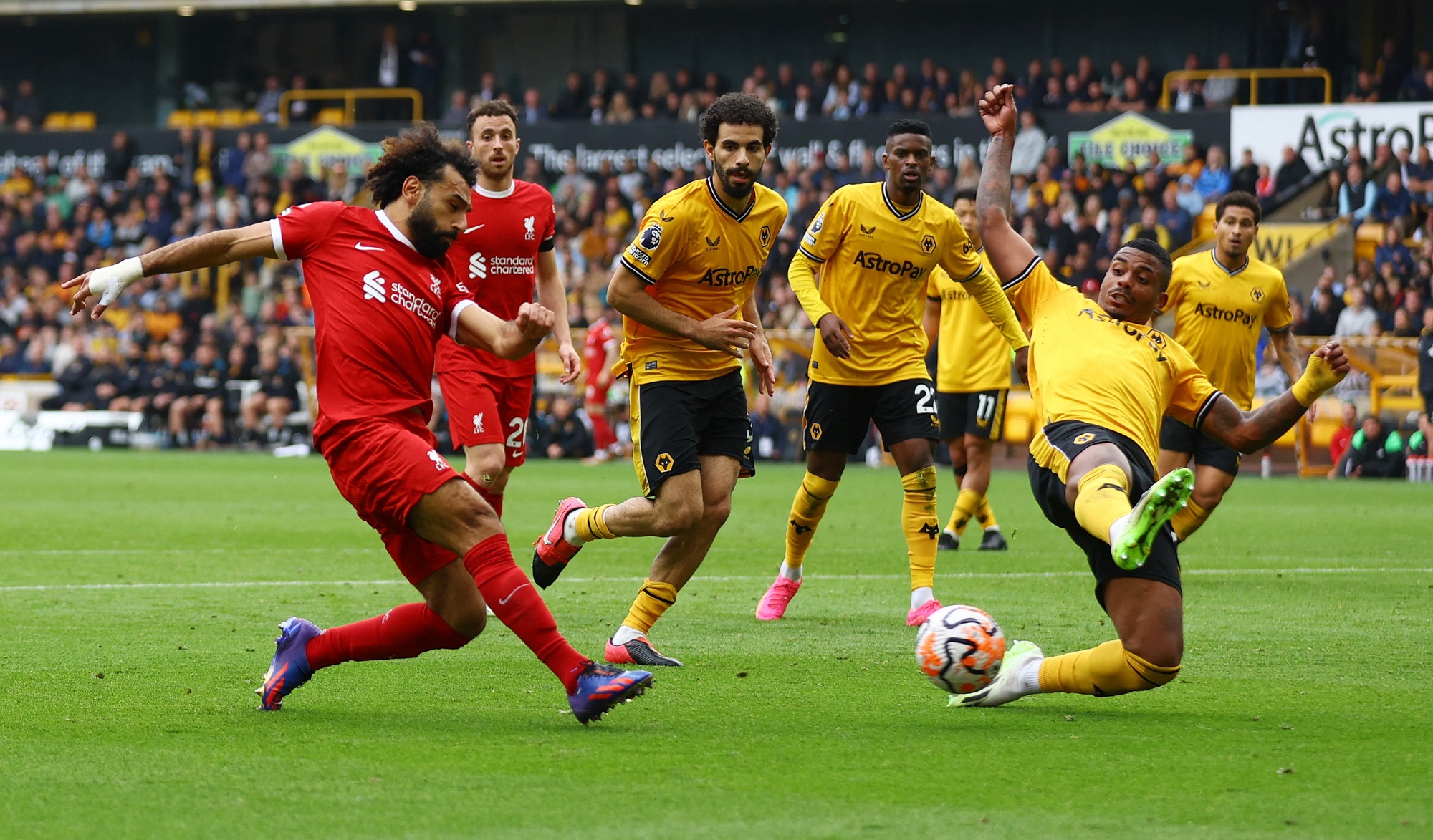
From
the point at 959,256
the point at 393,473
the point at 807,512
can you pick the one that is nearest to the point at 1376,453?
the point at 959,256

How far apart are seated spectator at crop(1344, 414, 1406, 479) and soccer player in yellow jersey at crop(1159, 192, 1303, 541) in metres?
12.4

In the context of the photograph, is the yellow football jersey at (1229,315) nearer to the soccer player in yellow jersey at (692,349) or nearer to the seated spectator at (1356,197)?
the soccer player in yellow jersey at (692,349)

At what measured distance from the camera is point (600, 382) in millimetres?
24906

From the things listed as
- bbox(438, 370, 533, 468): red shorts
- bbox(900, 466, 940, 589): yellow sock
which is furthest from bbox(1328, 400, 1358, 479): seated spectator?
bbox(438, 370, 533, 468): red shorts

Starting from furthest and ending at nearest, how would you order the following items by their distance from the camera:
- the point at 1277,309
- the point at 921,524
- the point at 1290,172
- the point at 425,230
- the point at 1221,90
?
the point at 1221,90, the point at 1290,172, the point at 1277,309, the point at 921,524, the point at 425,230

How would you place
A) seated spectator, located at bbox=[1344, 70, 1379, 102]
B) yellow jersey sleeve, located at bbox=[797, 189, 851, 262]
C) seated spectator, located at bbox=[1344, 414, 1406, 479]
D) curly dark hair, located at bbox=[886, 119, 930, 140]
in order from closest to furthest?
curly dark hair, located at bbox=[886, 119, 930, 140] < yellow jersey sleeve, located at bbox=[797, 189, 851, 262] < seated spectator, located at bbox=[1344, 414, 1406, 479] < seated spectator, located at bbox=[1344, 70, 1379, 102]

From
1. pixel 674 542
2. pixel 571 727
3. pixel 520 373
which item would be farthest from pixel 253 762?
pixel 520 373

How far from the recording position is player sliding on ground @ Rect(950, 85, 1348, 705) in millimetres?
5691

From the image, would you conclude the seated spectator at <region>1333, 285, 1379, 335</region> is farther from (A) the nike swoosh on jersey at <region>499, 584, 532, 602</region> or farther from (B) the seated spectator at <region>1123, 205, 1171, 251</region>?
(A) the nike swoosh on jersey at <region>499, 584, 532, 602</region>

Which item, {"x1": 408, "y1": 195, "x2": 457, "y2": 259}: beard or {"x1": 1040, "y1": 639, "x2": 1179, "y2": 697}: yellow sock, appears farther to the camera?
{"x1": 408, "y1": 195, "x2": 457, "y2": 259}: beard

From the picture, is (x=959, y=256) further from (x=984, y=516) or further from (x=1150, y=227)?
(x=1150, y=227)

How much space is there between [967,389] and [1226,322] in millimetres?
2766

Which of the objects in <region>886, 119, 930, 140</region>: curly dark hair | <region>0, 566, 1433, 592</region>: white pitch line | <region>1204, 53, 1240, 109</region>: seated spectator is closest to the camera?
<region>886, 119, 930, 140</region>: curly dark hair

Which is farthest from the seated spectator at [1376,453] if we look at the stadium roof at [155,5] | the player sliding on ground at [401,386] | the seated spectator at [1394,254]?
the stadium roof at [155,5]
